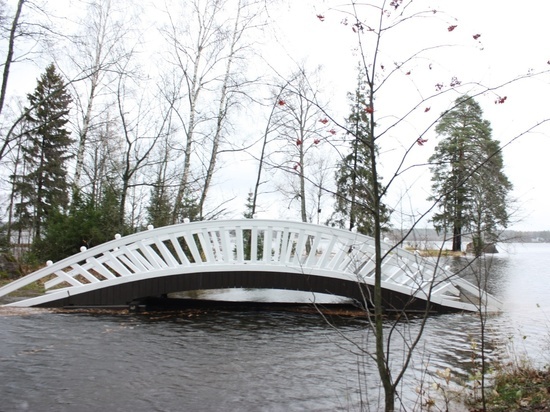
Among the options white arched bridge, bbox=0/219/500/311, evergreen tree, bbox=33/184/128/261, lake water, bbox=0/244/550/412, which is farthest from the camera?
evergreen tree, bbox=33/184/128/261

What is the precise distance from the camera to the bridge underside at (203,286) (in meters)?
8.52

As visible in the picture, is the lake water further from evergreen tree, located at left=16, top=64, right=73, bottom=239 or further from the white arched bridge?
evergreen tree, located at left=16, top=64, right=73, bottom=239

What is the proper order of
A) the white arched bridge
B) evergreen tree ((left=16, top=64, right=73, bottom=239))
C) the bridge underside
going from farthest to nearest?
evergreen tree ((left=16, top=64, right=73, bottom=239)) < the bridge underside < the white arched bridge

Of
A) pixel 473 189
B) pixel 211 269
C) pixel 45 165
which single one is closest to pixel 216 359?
pixel 211 269

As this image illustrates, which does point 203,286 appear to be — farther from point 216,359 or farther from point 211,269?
point 216,359

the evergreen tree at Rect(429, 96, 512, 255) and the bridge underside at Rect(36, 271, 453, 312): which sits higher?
the evergreen tree at Rect(429, 96, 512, 255)

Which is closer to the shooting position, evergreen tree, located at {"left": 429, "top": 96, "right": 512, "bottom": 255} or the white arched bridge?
evergreen tree, located at {"left": 429, "top": 96, "right": 512, "bottom": 255}

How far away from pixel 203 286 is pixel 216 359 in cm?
302

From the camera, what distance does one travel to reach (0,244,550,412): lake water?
4.20 m

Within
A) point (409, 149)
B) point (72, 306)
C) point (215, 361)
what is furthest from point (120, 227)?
point (409, 149)

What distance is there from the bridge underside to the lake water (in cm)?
39

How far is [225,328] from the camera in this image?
7594 millimetres

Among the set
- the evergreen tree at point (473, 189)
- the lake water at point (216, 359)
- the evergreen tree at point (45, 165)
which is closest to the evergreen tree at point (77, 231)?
the lake water at point (216, 359)

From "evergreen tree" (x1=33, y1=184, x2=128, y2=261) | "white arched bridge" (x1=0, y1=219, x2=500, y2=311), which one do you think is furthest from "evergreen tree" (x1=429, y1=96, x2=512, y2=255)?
"evergreen tree" (x1=33, y1=184, x2=128, y2=261)
